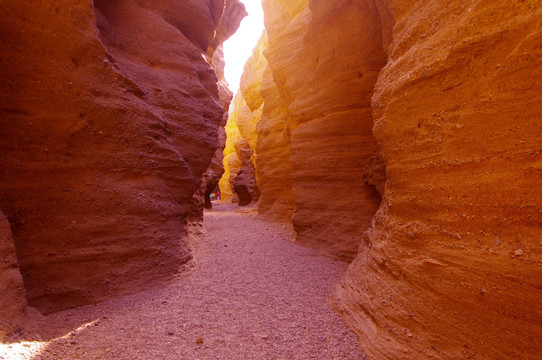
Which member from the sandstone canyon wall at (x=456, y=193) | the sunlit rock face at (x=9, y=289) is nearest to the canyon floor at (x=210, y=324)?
the sunlit rock face at (x=9, y=289)

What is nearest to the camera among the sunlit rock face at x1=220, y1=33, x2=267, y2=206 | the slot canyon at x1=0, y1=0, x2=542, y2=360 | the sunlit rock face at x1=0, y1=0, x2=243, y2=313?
the slot canyon at x1=0, y1=0, x2=542, y2=360

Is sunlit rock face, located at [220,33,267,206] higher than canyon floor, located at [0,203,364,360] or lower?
higher

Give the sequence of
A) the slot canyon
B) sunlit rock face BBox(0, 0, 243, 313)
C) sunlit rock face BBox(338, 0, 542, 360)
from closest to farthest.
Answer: sunlit rock face BBox(338, 0, 542, 360) → the slot canyon → sunlit rock face BBox(0, 0, 243, 313)

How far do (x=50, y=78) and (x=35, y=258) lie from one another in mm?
2136

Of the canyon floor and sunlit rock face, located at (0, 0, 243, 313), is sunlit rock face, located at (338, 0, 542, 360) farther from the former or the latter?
sunlit rock face, located at (0, 0, 243, 313)

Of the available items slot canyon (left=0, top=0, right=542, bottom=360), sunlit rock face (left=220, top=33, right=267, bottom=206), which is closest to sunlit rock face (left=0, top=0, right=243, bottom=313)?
slot canyon (left=0, top=0, right=542, bottom=360)

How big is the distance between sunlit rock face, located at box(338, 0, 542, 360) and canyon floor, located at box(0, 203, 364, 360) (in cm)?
47

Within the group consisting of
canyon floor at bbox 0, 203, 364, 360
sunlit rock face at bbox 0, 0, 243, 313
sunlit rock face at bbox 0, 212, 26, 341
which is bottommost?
canyon floor at bbox 0, 203, 364, 360

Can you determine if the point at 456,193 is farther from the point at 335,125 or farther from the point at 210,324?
the point at 335,125

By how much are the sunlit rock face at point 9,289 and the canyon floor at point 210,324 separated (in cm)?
16

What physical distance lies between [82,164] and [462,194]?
4.18 m

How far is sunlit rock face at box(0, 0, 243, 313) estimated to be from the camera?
2979 millimetres

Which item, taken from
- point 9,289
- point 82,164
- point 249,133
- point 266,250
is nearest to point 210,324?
point 9,289

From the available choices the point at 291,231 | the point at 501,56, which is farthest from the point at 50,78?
the point at 291,231
